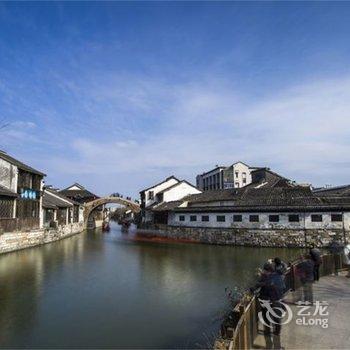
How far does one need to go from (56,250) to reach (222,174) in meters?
43.1

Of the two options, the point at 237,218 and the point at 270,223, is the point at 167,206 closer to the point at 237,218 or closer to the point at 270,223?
the point at 237,218

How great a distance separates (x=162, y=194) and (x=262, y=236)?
71.8ft

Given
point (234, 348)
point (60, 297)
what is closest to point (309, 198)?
point (60, 297)

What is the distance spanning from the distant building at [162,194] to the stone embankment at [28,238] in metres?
13.3

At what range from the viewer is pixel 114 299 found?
14.9m

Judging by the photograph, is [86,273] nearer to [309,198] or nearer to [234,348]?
[234,348]

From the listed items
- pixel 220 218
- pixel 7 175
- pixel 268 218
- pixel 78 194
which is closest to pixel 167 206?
pixel 220 218

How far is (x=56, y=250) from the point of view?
31.0 meters

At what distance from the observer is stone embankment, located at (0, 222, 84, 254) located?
2664 cm

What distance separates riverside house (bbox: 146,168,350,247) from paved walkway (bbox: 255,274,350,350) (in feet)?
61.9

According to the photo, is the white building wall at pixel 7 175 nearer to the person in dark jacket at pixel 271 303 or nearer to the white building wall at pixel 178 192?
the person in dark jacket at pixel 271 303

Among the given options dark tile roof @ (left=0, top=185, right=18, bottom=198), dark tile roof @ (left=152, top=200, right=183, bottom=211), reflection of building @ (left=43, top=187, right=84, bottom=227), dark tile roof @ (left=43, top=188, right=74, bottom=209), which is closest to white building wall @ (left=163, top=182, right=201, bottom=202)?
dark tile roof @ (left=152, top=200, right=183, bottom=211)

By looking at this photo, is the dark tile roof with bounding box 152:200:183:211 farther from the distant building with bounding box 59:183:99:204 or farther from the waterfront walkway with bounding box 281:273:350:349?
the waterfront walkway with bounding box 281:273:350:349

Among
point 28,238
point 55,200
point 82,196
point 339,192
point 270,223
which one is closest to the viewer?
point 28,238
